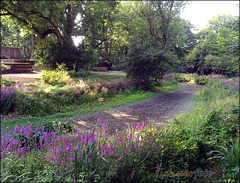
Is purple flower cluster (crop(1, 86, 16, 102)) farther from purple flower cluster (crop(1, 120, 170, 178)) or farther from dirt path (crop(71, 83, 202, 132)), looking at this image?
purple flower cluster (crop(1, 120, 170, 178))

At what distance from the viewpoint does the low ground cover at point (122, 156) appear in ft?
6.32

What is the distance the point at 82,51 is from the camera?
16594 millimetres

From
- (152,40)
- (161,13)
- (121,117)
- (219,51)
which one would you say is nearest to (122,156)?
(121,117)

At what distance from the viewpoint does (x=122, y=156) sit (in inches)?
84.5

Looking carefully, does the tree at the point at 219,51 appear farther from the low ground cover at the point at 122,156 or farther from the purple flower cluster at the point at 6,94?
the purple flower cluster at the point at 6,94

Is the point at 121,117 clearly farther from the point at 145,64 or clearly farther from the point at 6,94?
the point at 145,64

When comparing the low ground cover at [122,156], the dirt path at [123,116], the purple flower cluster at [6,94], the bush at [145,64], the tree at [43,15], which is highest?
the tree at [43,15]

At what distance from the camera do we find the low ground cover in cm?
193

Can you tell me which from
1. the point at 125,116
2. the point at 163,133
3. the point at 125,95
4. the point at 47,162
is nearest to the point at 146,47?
the point at 125,95

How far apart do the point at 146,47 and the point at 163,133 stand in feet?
32.3

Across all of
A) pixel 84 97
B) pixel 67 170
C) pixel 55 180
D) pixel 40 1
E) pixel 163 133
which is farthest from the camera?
pixel 40 1

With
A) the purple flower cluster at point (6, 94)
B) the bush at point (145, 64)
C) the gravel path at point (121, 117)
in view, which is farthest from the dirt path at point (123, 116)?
the bush at point (145, 64)

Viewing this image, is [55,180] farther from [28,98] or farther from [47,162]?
[28,98]

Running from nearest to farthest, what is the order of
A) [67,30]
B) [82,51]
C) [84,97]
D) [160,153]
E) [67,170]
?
[67,170] < [160,153] < [84,97] < [82,51] < [67,30]
